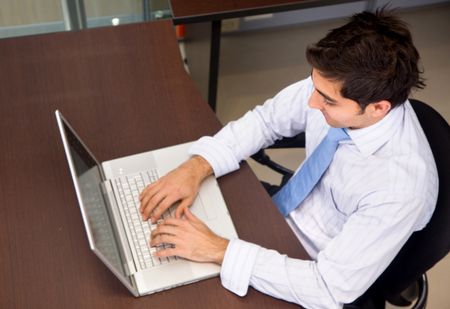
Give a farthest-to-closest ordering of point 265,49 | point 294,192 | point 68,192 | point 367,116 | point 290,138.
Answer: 1. point 265,49
2. point 290,138
3. point 294,192
4. point 68,192
5. point 367,116

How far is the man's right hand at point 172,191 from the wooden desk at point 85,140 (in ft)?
0.24

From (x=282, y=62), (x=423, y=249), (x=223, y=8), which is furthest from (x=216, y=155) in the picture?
(x=282, y=62)

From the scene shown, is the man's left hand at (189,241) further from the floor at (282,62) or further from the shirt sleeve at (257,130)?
the floor at (282,62)

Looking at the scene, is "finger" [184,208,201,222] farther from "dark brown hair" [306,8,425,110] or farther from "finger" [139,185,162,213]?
"dark brown hair" [306,8,425,110]

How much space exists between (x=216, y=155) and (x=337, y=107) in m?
0.31

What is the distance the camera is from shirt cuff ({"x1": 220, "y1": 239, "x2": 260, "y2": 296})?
3.47 ft

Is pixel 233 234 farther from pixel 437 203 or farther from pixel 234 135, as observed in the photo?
pixel 437 203

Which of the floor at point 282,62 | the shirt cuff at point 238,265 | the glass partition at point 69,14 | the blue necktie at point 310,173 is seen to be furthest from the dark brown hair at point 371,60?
the floor at point 282,62

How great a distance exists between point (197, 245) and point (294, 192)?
0.31 metres

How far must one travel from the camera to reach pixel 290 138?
1.41 meters

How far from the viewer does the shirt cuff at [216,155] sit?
1244mm

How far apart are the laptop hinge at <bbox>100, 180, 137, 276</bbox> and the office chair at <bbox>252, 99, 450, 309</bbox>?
0.52 meters

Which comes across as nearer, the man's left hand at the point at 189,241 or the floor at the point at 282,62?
the man's left hand at the point at 189,241

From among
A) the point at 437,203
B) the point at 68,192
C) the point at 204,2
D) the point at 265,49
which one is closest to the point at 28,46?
the point at 68,192
